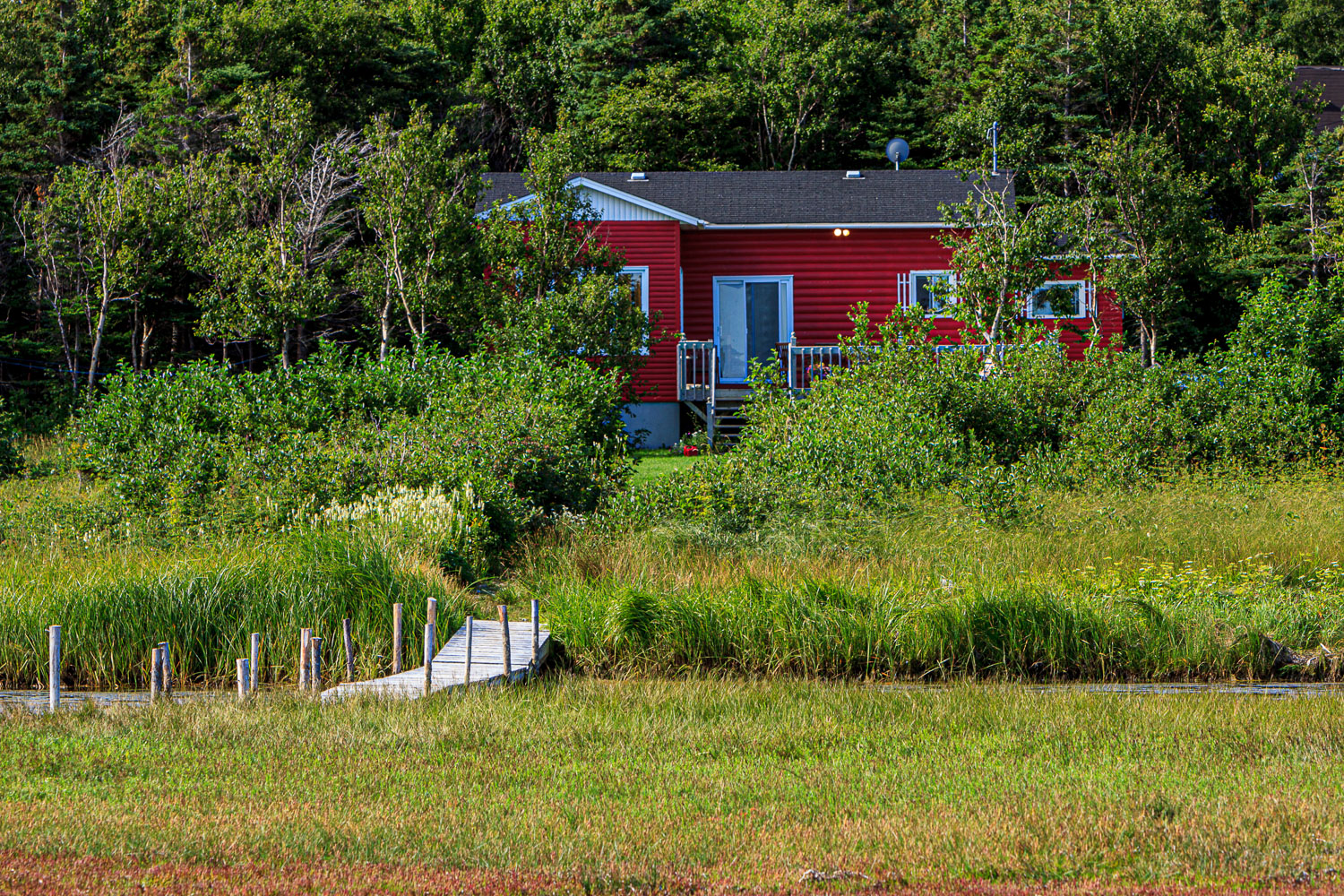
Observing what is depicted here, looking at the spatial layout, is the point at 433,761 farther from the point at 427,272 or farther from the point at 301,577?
the point at 427,272

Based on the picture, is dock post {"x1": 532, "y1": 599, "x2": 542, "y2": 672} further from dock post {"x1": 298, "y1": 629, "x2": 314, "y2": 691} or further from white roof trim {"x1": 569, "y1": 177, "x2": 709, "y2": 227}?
white roof trim {"x1": 569, "y1": 177, "x2": 709, "y2": 227}

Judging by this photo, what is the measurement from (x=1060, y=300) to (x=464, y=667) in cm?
1573

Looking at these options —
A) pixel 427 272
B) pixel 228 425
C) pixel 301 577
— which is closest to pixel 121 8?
pixel 427 272

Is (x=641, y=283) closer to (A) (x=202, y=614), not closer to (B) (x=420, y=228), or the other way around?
(B) (x=420, y=228)

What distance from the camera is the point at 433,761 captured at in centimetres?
736

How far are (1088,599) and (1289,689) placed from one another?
66.4 inches

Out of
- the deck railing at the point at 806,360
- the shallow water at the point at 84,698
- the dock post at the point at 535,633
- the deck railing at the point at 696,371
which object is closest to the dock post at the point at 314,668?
the shallow water at the point at 84,698

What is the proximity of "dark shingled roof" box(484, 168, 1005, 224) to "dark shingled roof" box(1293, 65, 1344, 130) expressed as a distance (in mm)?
16389

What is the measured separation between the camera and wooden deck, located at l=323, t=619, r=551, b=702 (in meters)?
9.05

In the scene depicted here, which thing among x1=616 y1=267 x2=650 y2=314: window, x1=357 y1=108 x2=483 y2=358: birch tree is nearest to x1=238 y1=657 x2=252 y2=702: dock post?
x1=357 y1=108 x2=483 y2=358: birch tree

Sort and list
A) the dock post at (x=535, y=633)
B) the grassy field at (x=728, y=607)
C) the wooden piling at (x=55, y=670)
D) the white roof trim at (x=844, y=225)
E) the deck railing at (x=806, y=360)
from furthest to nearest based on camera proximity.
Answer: the white roof trim at (x=844, y=225) → the deck railing at (x=806, y=360) → the grassy field at (x=728, y=607) → the dock post at (x=535, y=633) → the wooden piling at (x=55, y=670)

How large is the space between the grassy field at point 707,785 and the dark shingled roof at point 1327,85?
34.4 m

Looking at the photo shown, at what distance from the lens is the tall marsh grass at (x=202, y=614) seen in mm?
10383

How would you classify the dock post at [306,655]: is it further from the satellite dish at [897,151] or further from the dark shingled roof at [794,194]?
the satellite dish at [897,151]
